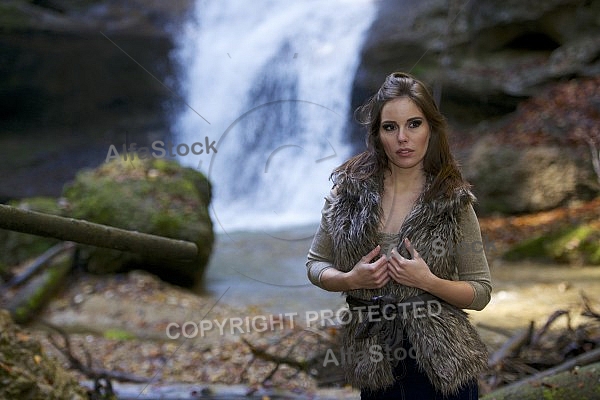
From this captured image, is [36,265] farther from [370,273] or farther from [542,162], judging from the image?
[542,162]

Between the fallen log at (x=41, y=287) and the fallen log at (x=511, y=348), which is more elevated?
the fallen log at (x=41, y=287)

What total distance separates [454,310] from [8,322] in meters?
1.32

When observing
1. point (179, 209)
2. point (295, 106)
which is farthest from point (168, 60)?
point (295, 106)

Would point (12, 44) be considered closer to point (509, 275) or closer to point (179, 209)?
point (179, 209)

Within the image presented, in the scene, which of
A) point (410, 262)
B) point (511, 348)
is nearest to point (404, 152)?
point (410, 262)

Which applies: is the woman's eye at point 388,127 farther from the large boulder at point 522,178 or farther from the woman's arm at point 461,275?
the large boulder at point 522,178

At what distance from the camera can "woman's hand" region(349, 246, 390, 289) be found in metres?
1.30

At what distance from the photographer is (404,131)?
4.47 ft

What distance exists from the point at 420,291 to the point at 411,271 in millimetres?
80

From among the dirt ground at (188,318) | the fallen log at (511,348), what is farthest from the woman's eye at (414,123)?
the dirt ground at (188,318)

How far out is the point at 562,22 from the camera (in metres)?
9.98

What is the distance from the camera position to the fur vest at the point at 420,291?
1.34 metres

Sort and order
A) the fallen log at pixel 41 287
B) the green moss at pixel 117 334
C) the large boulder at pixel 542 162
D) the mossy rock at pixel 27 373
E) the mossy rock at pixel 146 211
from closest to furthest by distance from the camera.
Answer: the mossy rock at pixel 27 373
the green moss at pixel 117 334
the fallen log at pixel 41 287
the mossy rock at pixel 146 211
the large boulder at pixel 542 162

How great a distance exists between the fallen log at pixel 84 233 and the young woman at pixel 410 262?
0.42m
